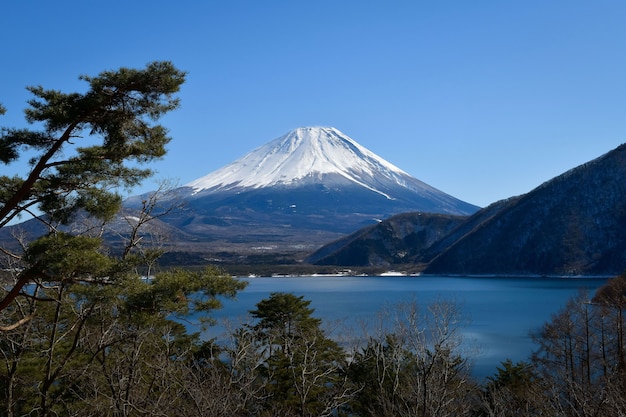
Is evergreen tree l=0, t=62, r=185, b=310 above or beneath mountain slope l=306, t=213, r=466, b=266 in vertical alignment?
beneath

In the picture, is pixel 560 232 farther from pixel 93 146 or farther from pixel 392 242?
pixel 93 146

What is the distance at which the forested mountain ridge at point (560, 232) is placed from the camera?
9862 centimetres

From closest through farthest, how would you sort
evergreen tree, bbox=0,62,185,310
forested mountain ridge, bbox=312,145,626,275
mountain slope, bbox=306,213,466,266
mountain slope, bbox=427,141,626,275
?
evergreen tree, bbox=0,62,185,310 → mountain slope, bbox=427,141,626,275 → forested mountain ridge, bbox=312,145,626,275 → mountain slope, bbox=306,213,466,266

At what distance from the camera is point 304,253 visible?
164 meters

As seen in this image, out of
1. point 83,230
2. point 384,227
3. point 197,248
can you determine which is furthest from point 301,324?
point 197,248

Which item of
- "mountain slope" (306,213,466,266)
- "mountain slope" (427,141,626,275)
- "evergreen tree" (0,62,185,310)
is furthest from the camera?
"mountain slope" (306,213,466,266)

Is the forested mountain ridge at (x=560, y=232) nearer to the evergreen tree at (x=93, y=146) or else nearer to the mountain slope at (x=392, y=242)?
the mountain slope at (x=392, y=242)

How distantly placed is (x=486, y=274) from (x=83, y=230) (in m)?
112

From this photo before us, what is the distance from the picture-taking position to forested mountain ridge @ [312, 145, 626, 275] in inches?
3883

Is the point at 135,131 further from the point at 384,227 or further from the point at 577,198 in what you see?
the point at 384,227

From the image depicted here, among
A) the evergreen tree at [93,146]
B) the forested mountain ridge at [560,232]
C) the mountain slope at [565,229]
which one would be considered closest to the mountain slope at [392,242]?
the forested mountain ridge at [560,232]

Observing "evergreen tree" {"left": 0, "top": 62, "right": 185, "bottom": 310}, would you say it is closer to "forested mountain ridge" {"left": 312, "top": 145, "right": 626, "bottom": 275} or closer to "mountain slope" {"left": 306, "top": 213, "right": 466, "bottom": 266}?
"forested mountain ridge" {"left": 312, "top": 145, "right": 626, "bottom": 275}

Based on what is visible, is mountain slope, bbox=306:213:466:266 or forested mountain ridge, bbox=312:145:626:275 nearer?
forested mountain ridge, bbox=312:145:626:275

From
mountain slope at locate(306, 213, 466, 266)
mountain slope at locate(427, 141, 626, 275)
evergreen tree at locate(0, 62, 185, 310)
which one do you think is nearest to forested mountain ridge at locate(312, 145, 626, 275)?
mountain slope at locate(427, 141, 626, 275)
